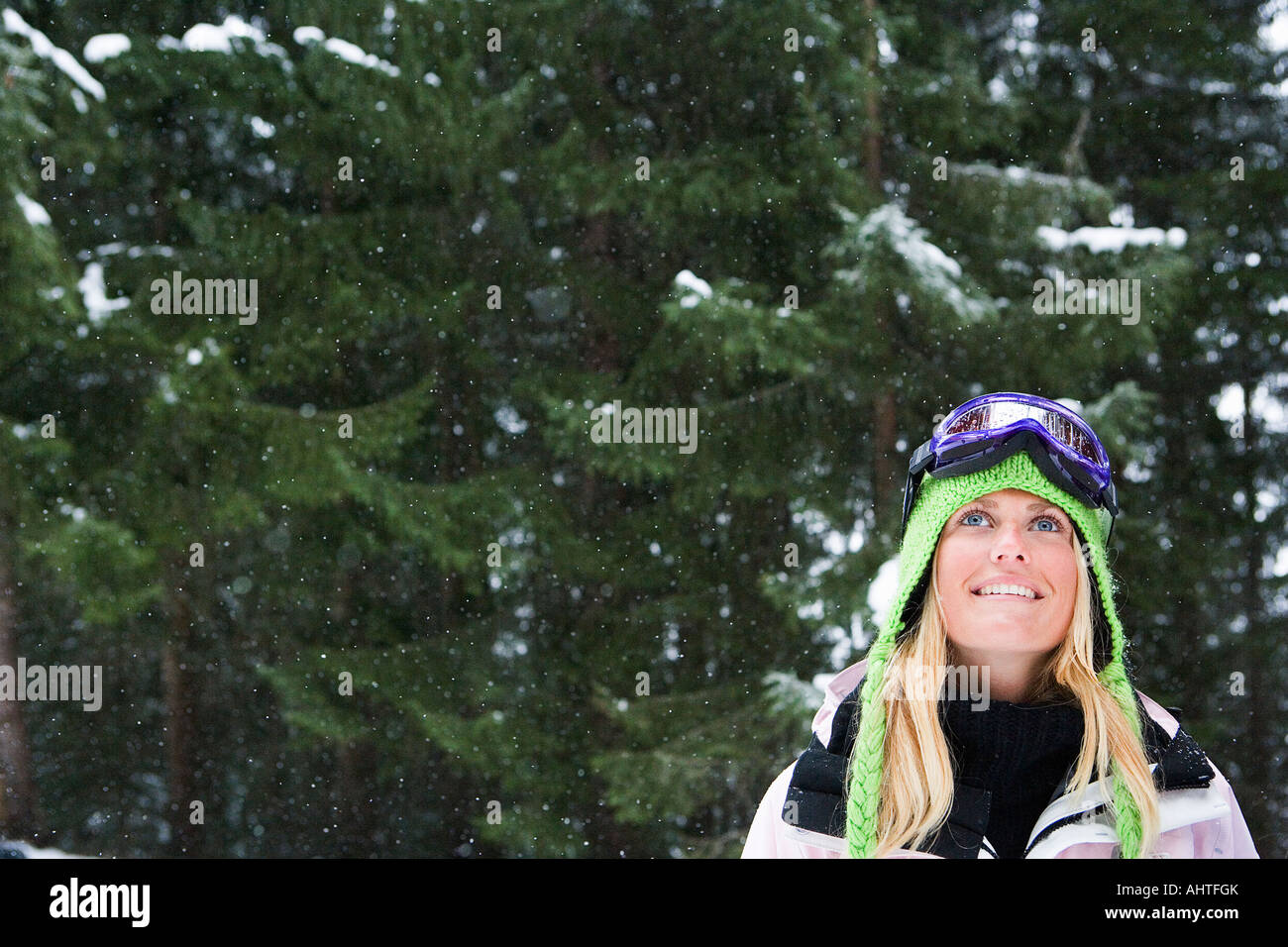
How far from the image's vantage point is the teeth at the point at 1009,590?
189cm

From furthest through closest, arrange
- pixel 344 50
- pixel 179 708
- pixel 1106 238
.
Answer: pixel 179 708, pixel 344 50, pixel 1106 238

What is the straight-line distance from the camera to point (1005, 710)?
1.94 meters

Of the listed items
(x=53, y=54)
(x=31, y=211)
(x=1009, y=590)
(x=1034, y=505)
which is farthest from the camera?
(x=53, y=54)

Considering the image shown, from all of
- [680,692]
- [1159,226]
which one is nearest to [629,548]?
[680,692]

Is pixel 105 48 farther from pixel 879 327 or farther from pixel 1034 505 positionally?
pixel 1034 505

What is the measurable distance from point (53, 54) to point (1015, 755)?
12090 mm

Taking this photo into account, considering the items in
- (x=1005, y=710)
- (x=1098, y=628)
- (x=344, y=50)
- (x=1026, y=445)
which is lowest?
(x=1005, y=710)

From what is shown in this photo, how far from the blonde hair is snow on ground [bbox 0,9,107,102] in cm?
1149

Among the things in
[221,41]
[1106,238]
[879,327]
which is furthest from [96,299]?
[1106,238]

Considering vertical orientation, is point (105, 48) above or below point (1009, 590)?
above

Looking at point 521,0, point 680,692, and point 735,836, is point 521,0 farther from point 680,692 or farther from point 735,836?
point 735,836

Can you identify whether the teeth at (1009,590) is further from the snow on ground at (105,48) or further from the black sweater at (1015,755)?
the snow on ground at (105,48)

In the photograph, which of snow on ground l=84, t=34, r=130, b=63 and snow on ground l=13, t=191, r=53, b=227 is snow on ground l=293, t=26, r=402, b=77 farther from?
snow on ground l=13, t=191, r=53, b=227

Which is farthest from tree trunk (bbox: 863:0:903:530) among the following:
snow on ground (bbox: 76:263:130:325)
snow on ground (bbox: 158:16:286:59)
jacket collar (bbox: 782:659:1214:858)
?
jacket collar (bbox: 782:659:1214:858)
